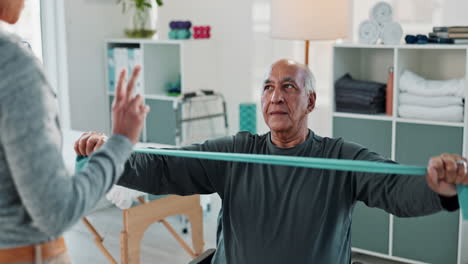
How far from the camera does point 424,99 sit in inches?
133

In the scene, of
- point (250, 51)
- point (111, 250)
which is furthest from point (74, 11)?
point (111, 250)

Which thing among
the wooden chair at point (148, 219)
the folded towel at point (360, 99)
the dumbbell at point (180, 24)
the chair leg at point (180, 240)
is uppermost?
the dumbbell at point (180, 24)

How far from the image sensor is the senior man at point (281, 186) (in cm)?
191

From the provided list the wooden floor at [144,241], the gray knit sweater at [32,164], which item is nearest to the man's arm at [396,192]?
the gray knit sweater at [32,164]

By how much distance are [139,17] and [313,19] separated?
1.91 m

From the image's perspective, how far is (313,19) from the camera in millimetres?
3234

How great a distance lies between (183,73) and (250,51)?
0.51 m

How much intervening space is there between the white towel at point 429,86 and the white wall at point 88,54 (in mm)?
2379

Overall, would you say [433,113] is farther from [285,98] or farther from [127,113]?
[127,113]

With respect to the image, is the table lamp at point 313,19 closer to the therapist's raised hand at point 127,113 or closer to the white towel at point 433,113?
the white towel at point 433,113

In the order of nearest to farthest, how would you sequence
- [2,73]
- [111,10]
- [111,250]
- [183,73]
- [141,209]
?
[2,73] < [141,209] < [111,250] < [183,73] < [111,10]

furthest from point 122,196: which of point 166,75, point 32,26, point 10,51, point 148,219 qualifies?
point 10,51

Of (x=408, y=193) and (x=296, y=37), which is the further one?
(x=296, y=37)

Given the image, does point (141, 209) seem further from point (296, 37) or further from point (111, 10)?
point (111, 10)
